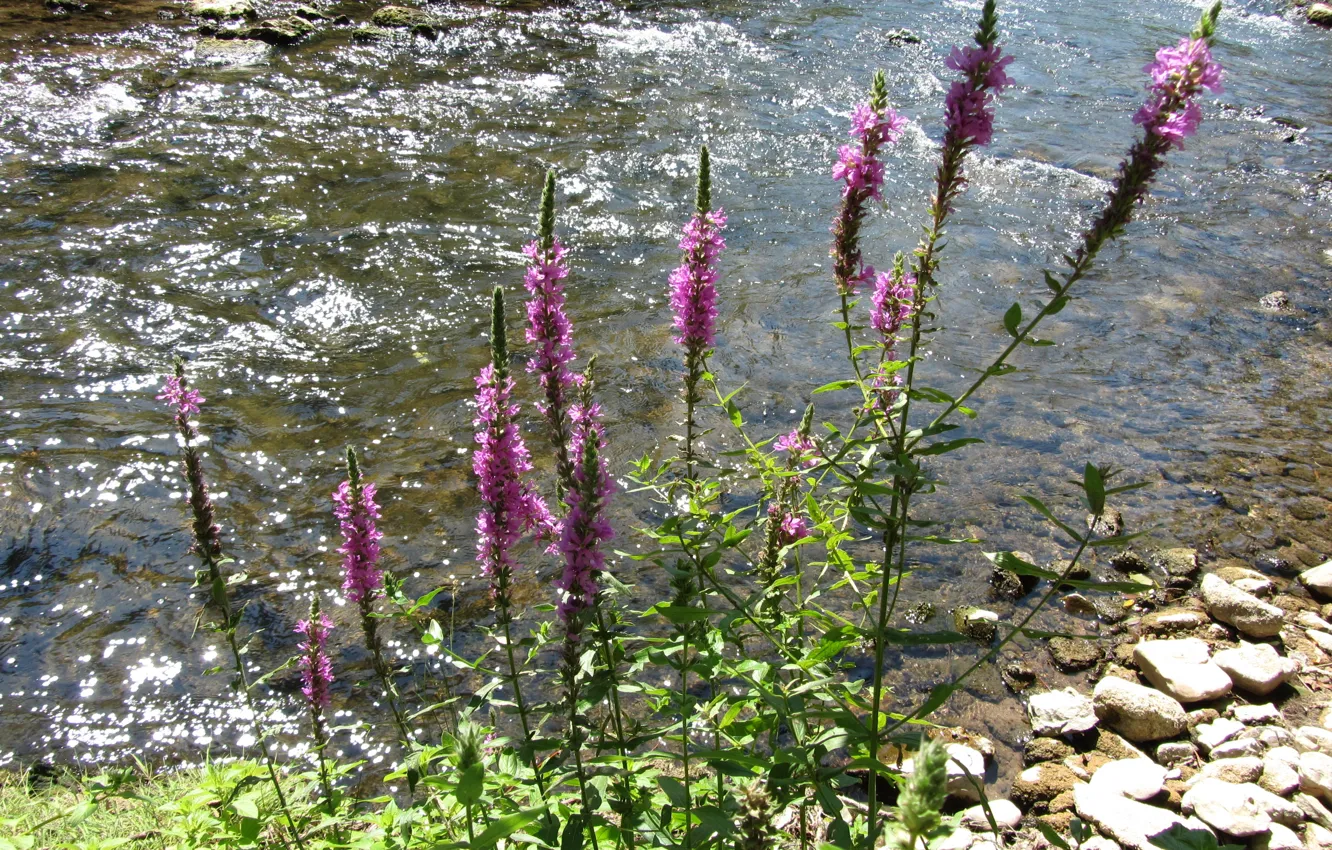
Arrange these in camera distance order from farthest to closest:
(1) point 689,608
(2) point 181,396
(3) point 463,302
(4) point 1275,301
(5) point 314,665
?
(4) point 1275,301 < (3) point 463,302 < (5) point 314,665 < (2) point 181,396 < (1) point 689,608

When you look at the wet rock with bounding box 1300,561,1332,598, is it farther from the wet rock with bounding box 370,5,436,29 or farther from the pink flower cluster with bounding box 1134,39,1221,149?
the wet rock with bounding box 370,5,436,29

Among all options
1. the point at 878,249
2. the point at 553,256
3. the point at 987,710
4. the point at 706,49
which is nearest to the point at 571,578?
the point at 553,256

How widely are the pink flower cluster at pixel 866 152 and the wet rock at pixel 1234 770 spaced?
3.07 m

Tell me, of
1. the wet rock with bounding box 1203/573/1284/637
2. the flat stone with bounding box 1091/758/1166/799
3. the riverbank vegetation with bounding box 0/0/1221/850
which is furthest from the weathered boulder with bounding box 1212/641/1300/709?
the riverbank vegetation with bounding box 0/0/1221/850

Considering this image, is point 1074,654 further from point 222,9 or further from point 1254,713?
point 222,9

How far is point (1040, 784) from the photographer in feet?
13.1

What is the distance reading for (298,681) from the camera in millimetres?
4785

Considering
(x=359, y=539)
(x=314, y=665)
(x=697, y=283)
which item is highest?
(x=697, y=283)

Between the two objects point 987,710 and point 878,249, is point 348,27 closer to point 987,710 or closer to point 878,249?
point 878,249

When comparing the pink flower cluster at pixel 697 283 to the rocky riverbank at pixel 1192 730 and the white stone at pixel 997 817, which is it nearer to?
the rocky riverbank at pixel 1192 730

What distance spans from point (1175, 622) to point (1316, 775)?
50.3 inches

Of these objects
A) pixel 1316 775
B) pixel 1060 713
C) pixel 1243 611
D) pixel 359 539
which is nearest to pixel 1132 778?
pixel 1060 713

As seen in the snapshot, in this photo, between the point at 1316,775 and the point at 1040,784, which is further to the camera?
the point at 1040,784

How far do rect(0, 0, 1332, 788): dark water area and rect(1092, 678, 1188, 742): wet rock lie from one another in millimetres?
426
